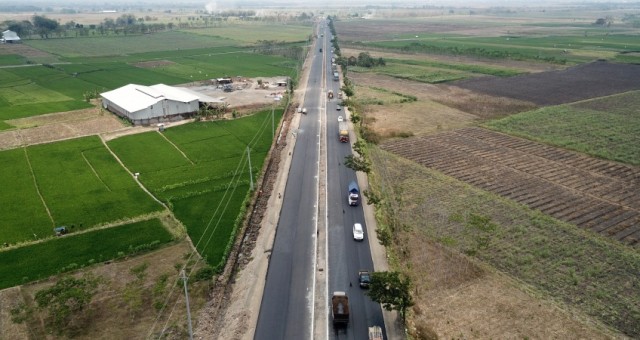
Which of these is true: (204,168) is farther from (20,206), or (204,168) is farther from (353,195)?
(353,195)

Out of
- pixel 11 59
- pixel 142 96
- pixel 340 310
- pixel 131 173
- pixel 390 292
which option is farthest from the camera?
pixel 11 59

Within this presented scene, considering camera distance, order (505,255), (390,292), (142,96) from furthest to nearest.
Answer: (142,96)
(505,255)
(390,292)

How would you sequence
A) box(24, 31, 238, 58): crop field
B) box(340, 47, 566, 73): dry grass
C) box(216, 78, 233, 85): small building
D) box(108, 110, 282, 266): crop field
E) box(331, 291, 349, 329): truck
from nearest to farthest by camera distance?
box(331, 291, 349, 329): truck
box(108, 110, 282, 266): crop field
box(216, 78, 233, 85): small building
box(340, 47, 566, 73): dry grass
box(24, 31, 238, 58): crop field

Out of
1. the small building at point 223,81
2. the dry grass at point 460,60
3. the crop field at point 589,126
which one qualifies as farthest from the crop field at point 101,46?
the crop field at point 589,126

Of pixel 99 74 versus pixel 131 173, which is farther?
pixel 99 74

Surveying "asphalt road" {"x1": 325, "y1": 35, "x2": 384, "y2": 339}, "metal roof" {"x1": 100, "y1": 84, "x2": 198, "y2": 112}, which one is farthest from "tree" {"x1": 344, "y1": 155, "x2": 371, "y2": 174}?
"metal roof" {"x1": 100, "y1": 84, "x2": 198, "y2": 112}

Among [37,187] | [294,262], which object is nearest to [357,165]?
[294,262]

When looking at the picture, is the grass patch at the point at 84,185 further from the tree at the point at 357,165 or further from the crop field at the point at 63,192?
the tree at the point at 357,165

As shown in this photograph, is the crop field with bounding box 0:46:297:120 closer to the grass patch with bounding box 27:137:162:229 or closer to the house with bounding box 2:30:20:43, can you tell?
the grass patch with bounding box 27:137:162:229
